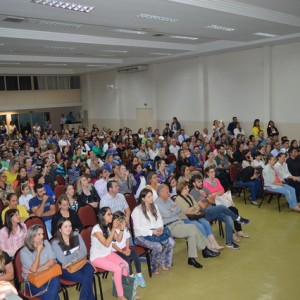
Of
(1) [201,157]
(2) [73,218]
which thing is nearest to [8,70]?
(1) [201,157]

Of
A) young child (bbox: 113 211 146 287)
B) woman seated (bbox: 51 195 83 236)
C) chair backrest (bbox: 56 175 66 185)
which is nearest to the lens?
young child (bbox: 113 211 146 287)

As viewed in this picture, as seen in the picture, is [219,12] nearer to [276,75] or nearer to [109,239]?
[109,239]

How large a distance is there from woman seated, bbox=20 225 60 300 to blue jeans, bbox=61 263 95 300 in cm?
21

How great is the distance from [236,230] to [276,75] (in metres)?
8.77

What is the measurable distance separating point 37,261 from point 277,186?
215 inches

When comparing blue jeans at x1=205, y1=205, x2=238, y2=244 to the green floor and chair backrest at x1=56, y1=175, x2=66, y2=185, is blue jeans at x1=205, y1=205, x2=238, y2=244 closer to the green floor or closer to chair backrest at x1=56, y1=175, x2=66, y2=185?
the green floor

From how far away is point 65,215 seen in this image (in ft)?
16.6

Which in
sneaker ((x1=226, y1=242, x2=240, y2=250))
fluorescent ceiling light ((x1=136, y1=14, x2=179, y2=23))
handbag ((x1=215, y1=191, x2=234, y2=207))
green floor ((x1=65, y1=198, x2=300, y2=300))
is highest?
fluorescent ceiling light ((x1=136, y1=14, x2=179, y2=23))

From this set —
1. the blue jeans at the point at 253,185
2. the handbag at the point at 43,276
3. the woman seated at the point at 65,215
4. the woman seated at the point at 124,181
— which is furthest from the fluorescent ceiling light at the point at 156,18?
the handbag at the point at 43,276

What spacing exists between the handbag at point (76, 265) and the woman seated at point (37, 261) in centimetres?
22

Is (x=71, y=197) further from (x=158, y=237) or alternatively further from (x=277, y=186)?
(x=277, y=186)

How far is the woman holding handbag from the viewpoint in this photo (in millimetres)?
4152

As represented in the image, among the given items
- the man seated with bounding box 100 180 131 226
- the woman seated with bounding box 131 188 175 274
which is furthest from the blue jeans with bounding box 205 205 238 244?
the man seated with bounding box 100 180 131 226

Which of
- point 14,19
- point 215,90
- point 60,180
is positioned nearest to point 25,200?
point 60,180
